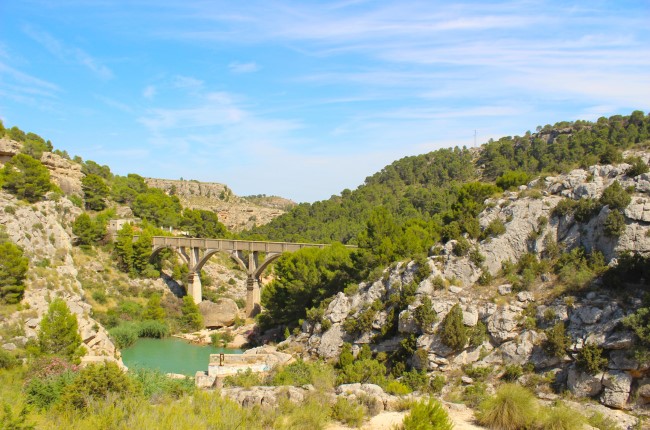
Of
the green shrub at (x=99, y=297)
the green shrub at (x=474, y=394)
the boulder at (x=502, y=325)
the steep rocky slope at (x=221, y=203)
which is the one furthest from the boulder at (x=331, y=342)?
the steep rocky slope at (x=221, y=203)

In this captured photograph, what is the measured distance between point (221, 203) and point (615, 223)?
255 feet

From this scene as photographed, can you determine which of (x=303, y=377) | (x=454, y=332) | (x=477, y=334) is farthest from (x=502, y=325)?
(x=303, y=377)

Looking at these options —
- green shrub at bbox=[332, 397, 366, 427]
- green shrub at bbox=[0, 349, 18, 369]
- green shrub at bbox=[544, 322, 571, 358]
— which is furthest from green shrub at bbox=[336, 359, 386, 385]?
green shrub at bbox=[0, 349, 18, 369]

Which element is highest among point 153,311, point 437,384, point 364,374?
point 364,374

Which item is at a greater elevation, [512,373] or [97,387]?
[97,387]

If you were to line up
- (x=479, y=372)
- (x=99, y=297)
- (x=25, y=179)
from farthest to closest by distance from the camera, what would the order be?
(x=25, y=179), (x=99, y=297), (x=479, y=372)

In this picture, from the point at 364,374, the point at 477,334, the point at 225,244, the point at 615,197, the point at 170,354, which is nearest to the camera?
the point at 364,374

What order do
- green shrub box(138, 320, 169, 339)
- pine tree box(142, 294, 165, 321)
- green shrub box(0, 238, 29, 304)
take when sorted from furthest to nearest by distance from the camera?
pine tree box(142, 294, 165, 321) < green shrub box(138, 320, 169, 339) < green shrub box(0, 238, 29, 304)

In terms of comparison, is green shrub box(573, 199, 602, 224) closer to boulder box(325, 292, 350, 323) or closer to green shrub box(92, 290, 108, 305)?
boulder box(325, 292, 350, 323)

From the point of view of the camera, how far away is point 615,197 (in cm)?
1845

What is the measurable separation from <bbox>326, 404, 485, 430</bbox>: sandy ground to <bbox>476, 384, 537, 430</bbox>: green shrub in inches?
12.9

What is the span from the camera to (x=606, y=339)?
14938 millimetres

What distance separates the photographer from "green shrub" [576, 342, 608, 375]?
14.4 meters

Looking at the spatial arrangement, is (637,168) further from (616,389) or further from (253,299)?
(253,299)
